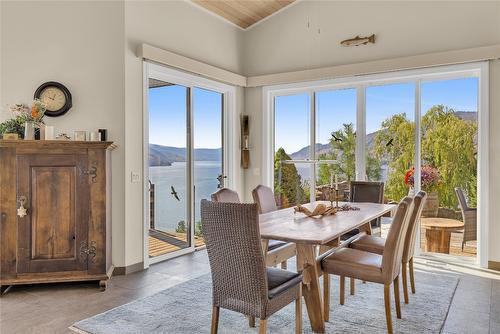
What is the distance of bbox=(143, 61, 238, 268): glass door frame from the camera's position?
14.0ft

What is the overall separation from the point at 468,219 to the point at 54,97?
4.70 meters

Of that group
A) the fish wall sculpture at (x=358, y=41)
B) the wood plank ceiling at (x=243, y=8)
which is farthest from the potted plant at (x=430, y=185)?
the wood plank ceiling at (x=243, y=8)

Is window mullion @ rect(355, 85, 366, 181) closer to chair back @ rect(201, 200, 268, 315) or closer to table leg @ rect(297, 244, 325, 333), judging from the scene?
table leg @ rect(297, 244, 325, 333)

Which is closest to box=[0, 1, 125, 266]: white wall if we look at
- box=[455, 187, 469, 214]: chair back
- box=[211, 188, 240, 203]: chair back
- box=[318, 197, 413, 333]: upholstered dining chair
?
box=[211, 188, 240, 203]: chair back

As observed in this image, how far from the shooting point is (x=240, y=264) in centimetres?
222

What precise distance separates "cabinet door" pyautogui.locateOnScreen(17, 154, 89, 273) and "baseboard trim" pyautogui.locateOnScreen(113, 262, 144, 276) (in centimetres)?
48

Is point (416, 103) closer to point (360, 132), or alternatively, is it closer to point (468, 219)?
point (360, 132)

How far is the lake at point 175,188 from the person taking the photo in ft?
15.3

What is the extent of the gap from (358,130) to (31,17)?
3.95 m

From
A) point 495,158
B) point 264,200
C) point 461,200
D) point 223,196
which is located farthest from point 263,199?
point 495,158

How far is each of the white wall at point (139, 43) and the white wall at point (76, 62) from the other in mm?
85

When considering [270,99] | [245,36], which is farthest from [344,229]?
[245,36]

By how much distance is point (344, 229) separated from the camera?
107 inches

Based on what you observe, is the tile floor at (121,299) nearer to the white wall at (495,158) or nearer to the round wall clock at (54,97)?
the white wall at (495,158)
